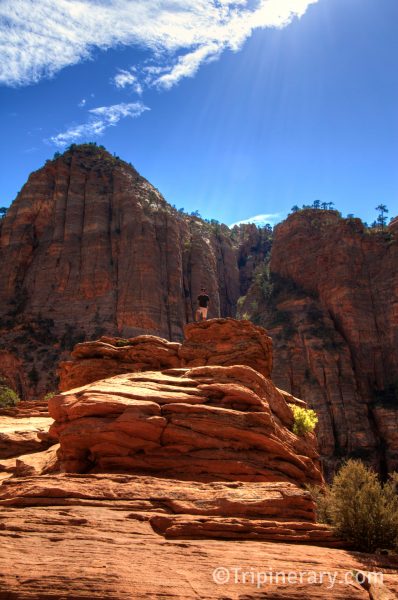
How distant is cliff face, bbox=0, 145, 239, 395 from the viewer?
235 ft

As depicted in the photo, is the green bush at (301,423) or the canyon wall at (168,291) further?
the canyon wall at (168,291)

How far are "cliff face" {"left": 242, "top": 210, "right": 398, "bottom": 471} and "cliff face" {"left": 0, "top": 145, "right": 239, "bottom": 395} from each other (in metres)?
15.3

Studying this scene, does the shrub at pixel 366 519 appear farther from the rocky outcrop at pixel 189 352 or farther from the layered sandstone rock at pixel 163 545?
the rocky outcrop at pixel 189 352

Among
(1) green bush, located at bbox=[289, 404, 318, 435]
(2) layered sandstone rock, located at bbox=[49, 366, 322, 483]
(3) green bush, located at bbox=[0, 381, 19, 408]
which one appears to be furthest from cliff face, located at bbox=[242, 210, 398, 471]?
(2) layered sandstone rock, located at bbox=[49, 366, 322, 483]

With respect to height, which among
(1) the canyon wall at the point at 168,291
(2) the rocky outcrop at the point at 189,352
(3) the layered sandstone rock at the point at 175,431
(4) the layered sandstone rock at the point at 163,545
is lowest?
(4) the layered sandstone rock at the point at 163,545

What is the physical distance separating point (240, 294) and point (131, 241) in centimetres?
4633

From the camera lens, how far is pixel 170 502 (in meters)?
12.3

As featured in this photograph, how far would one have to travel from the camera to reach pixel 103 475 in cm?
1338

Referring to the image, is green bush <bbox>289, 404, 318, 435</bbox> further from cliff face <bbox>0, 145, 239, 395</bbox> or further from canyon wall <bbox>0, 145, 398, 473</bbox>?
cliff face <bbox>0, 145, 239, 395</bbox>

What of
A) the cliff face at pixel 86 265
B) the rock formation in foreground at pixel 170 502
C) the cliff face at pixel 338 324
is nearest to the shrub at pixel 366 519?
the rock formation in foreground at pixel 170 502

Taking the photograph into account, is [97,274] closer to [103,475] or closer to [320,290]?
[320,290]

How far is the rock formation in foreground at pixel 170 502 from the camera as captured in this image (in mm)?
9328

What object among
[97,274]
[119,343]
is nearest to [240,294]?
[97,274]

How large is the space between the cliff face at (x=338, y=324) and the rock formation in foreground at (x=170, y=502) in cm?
4732
